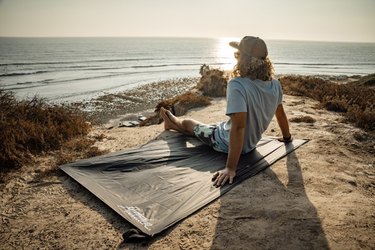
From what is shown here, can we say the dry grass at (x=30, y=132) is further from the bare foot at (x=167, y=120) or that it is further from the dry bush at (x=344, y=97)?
the dry bush at (x=344, y=97)

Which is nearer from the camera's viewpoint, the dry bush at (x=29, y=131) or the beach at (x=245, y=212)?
the beach at (x=245, y=212)

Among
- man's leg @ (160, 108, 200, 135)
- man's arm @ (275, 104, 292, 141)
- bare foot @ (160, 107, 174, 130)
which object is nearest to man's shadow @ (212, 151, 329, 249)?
man's arm @ (275, 104, 292, 141)

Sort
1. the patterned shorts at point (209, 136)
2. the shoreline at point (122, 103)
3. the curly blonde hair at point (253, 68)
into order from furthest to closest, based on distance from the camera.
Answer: the shoreline at point (122, 103) → the patterned shorts at point (209, 136) → the curly blonde hair at point (253, 68)

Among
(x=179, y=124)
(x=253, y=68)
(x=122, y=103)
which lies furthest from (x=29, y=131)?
(x=122, y=103)

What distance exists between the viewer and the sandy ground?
8.15 ft

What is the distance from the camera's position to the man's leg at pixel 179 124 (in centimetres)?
491

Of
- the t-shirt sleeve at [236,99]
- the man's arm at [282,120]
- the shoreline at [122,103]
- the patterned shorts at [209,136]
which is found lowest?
the shoreline at [122,103]

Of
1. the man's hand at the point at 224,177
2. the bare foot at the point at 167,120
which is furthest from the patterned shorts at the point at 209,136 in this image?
the bare foot at the point at 167,120

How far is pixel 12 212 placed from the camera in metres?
3.06

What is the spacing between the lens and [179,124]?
17.3ft

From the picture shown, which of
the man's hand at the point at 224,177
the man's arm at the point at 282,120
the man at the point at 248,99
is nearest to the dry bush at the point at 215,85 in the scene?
the man's arm at the point at 282,120

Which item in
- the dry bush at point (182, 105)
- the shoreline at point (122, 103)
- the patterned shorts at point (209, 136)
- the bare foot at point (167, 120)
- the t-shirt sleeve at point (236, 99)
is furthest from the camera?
the shoreline at point (122, 103)

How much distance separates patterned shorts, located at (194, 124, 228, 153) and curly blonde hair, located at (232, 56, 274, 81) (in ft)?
3.86

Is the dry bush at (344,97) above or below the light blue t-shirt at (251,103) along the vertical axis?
below
